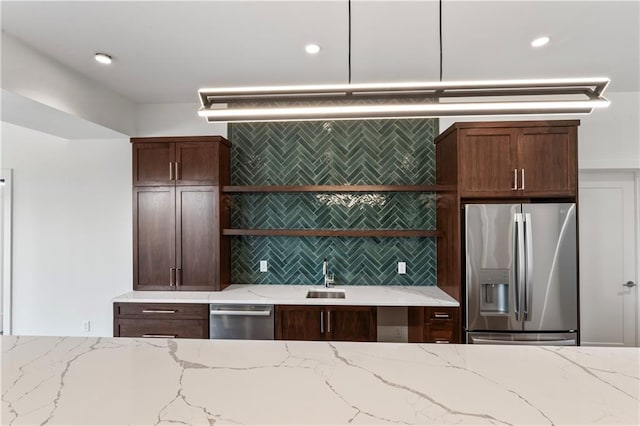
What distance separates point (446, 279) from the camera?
10.4ft

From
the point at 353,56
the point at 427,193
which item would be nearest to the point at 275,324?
the point at 427,193

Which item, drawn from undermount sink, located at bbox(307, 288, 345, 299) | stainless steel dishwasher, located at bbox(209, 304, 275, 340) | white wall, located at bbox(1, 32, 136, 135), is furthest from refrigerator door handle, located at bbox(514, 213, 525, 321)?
white wall, located at bbox(1, 32, 136, 135)

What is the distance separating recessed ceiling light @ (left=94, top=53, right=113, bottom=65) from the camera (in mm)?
2590

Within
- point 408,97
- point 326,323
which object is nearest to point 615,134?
point 408,97

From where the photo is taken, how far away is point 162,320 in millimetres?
2996

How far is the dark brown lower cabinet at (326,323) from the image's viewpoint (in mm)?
2902

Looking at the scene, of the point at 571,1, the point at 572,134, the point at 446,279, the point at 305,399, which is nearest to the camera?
the point at 305,399

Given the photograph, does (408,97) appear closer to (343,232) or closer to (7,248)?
(343,232)

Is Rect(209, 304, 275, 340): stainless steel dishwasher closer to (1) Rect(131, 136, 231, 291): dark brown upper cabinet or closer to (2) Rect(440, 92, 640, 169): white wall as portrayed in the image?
(1) Rect(131, 136, 231, 291): dark brown upper cabinet

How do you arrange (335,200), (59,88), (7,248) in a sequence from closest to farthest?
(59,88), (335,200), (7,248)

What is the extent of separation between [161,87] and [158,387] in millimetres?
2930

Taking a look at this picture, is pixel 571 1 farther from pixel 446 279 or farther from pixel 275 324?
pixel 275 324

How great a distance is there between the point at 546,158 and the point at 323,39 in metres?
2.04

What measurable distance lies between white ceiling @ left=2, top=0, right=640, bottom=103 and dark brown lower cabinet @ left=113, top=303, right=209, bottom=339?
2017 millimetres
